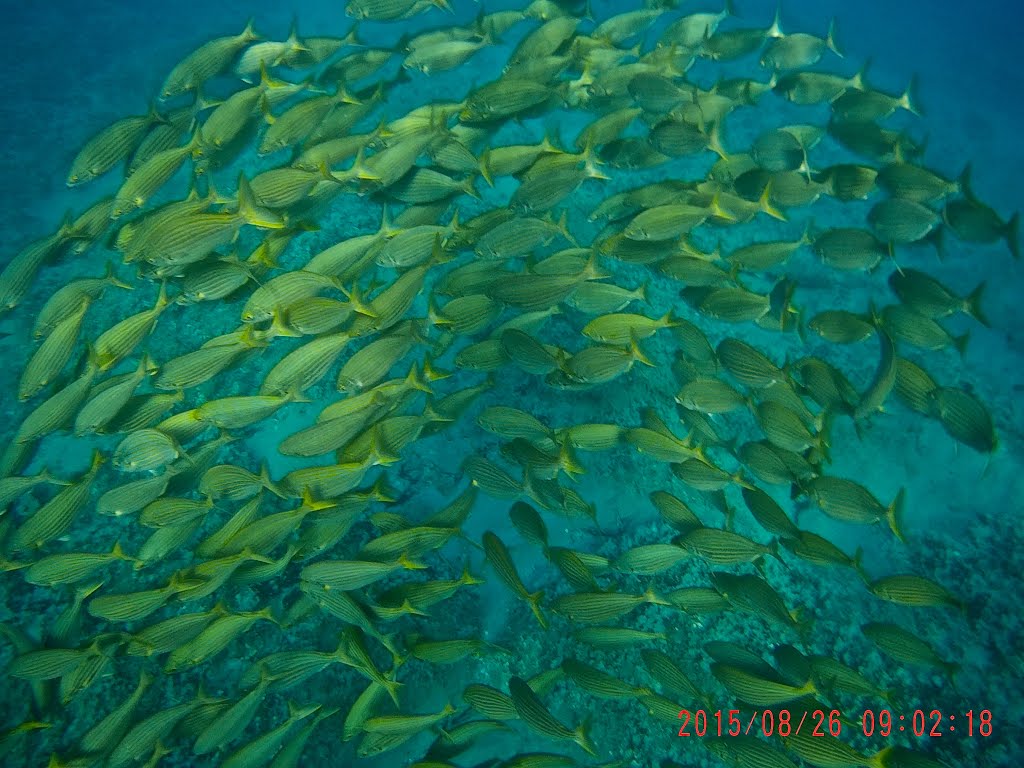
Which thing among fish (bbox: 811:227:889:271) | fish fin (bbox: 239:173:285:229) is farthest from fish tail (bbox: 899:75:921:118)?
fish fin (bbox: 239:173:285:229)

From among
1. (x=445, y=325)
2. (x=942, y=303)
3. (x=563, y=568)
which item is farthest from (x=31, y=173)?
(x=942, y=303)

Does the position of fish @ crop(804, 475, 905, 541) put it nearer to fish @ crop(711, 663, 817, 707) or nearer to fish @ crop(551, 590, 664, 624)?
fish @ crop(711, 663, 817, 707)

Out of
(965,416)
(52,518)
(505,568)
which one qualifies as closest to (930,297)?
(965,416)

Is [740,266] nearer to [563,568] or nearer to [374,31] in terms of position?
[563,568]

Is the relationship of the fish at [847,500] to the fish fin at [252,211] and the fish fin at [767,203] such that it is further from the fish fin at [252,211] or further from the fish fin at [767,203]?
the fish fin at [252,211]

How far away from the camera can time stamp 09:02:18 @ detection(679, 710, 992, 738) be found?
10.6 feet

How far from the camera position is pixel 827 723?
12.2 ft

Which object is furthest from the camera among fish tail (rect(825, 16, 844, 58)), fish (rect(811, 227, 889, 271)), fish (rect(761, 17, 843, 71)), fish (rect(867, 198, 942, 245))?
fish tail (rect(825, 16, 844, 58))

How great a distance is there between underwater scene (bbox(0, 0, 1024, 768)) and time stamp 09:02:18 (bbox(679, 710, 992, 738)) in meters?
0.03

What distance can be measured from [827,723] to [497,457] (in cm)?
322

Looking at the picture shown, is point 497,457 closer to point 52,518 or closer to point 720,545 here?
point 720,545

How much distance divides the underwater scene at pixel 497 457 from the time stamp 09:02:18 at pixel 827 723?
3 cm

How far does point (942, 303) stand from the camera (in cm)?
424

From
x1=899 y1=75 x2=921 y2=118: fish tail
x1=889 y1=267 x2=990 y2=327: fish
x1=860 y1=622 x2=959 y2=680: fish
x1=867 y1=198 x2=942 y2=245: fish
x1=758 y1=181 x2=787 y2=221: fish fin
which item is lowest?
x1=860 y1=622 x2=959 y2=680: fish
